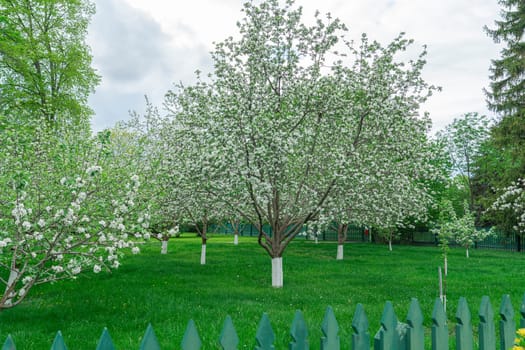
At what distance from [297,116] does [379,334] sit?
27.8 ft

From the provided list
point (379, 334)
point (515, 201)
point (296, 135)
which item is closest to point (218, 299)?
point (296, 135)

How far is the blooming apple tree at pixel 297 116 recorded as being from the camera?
9.84m

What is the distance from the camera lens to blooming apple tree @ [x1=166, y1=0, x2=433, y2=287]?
9836 millimetres

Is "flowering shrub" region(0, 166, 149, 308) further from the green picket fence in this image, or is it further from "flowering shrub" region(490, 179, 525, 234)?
"flowering shrub" region(490, 179, 525, 234)

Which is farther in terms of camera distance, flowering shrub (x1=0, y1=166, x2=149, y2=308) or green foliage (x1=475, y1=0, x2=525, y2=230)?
green foliage (x1=475, y1=0, x2=525, y2=230)

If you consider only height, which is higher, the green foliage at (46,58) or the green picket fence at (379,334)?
the green foliage at (46,58)

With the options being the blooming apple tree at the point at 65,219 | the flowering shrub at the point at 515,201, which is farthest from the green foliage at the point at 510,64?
the blooming apple tree at the point at 65,219

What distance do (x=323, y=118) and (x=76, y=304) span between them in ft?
25.8

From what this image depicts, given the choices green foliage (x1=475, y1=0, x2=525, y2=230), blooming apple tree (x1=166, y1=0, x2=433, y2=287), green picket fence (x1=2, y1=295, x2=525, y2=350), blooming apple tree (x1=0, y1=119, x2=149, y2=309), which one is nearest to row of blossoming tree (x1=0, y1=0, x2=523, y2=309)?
blooming apple tree (x1=166, y1=0, x2=433, y2=287)

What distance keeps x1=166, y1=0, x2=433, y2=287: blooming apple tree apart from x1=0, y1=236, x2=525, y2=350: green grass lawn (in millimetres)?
2413

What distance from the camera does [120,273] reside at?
1391cm

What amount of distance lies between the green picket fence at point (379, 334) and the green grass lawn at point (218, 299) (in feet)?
9.15

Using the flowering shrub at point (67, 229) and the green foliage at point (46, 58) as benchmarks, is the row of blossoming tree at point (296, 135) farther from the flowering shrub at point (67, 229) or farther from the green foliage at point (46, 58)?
the green foliage at point (46, 58)

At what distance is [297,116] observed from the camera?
34.7ft
